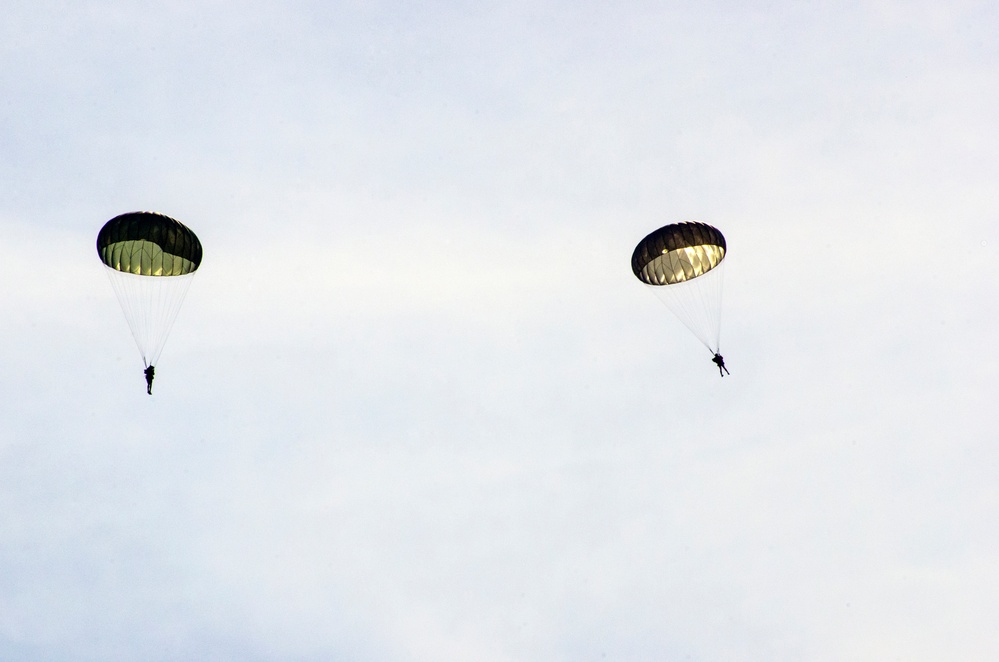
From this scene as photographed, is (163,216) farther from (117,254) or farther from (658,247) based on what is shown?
(658,247)

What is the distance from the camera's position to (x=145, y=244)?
5388 cm

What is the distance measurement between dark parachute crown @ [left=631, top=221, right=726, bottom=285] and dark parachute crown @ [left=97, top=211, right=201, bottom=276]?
65.6 ft

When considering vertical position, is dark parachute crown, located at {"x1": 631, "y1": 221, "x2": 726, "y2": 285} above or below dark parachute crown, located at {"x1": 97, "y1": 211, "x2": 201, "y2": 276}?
above

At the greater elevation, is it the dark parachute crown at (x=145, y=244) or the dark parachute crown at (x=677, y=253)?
the dark parachute crown at (x=677, y=253)

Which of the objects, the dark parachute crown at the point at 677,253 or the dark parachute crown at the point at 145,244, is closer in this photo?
the dark parachute crown at the point at 145,244

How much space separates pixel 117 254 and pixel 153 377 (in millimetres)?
5494

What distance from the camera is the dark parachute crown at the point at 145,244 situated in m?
53.7

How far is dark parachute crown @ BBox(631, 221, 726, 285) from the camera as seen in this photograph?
189 feet

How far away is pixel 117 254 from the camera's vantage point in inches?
2137

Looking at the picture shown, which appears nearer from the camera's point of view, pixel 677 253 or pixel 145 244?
pixel 145 244

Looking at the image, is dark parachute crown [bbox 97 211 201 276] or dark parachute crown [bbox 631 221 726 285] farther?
dark parachute crown [bbox 631 221 726 285]

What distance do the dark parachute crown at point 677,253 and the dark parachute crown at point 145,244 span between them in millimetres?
20002

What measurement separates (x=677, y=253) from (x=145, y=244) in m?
23.3

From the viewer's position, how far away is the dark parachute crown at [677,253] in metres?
57.6
